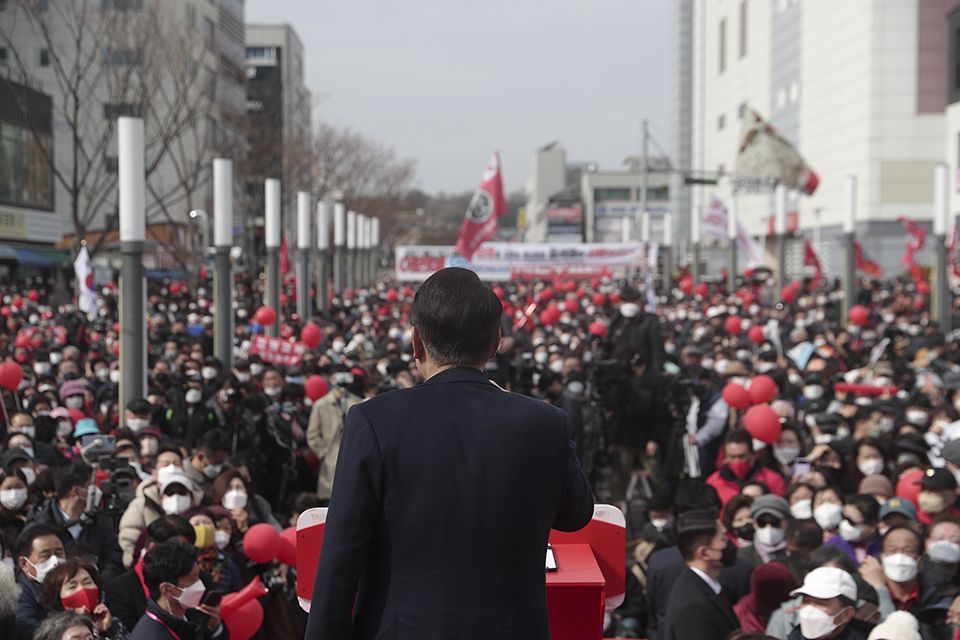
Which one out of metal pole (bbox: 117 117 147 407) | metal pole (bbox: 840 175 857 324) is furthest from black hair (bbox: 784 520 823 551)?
Result: metal pole (bbox: 840 175 857 324)

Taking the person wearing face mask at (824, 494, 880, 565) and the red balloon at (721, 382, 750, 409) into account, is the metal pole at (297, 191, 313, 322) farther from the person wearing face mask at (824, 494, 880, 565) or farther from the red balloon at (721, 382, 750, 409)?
the person wearing face mask at (824, 494, 880, 565)

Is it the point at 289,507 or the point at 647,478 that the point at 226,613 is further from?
the point at 647,478

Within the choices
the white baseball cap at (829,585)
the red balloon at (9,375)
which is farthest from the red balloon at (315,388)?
the white baseball cap at (829,585)

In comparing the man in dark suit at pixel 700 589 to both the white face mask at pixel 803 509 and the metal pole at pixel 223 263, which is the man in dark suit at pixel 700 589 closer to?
the white face mask at pixel 803 509

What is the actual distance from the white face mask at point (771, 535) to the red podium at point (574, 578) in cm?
378

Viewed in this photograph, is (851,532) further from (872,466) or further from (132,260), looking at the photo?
(132,260)

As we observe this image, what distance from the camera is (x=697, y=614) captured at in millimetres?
4383

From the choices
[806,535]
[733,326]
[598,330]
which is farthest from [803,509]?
[733,326]

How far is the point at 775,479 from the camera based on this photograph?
294 inches

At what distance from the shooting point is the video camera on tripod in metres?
6.11

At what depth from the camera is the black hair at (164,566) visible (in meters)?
4.14

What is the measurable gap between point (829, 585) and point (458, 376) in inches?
102

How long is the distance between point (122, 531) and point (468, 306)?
14.9ft

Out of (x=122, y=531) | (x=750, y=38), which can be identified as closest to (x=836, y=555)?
(x=122, y=531)
